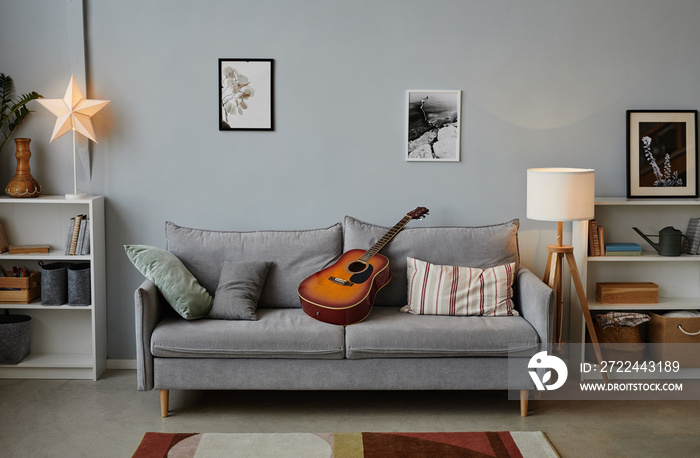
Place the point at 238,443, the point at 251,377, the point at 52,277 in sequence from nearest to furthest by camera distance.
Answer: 1. the point at 238,443
2. the point at 251,377
3. the point at 52,277

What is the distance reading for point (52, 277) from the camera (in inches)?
152

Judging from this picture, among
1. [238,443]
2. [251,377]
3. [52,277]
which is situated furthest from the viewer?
[52,277]

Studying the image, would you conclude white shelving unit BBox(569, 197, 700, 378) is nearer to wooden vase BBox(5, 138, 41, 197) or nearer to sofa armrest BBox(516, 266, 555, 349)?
sofa armrest BBox(516, 266, 555, 349)

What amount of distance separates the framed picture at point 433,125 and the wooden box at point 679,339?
5.04 ft

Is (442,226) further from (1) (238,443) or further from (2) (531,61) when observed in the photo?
(1) (238,443)

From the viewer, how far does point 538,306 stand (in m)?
3.35

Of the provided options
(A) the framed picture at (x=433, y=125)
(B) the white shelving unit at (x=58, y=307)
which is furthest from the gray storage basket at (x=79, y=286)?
(A) the framed picture at (x=433, y=125)

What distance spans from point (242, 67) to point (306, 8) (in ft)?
1.67

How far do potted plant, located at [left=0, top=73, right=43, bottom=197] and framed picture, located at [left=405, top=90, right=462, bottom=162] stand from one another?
85.8 inches

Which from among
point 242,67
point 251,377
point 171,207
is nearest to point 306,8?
point 242,67

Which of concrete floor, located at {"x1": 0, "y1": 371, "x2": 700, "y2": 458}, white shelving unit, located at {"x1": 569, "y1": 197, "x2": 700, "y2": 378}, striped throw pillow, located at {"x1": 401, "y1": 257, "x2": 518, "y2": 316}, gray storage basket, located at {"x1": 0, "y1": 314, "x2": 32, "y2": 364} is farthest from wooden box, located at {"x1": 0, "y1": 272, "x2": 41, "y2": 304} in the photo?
white shelving unit, located at {"x1": 569, "y1": 197, "x2": 700, "y2": 378}

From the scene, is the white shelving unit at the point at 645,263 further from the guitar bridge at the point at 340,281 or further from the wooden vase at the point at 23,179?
the wooden vase at the point at 23,179

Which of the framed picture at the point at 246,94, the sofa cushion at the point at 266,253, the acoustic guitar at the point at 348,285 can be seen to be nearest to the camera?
the acoustic guitar at the point at 348,285

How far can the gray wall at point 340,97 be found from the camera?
13.0 feet
